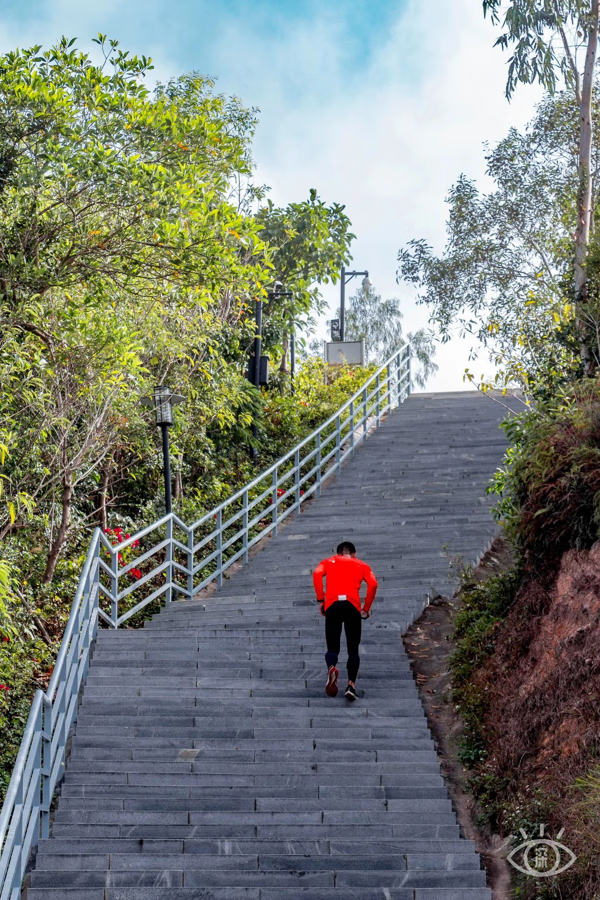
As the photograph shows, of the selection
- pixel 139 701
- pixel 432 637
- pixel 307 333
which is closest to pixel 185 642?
pixel 139 701

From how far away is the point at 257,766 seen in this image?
328 inches

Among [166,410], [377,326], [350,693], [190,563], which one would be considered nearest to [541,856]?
[350,693]

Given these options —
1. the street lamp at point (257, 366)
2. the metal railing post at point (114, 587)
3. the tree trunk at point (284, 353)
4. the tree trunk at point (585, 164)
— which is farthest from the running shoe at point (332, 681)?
the tree trunk at point (284, 353)

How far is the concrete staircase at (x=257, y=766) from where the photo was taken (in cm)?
684

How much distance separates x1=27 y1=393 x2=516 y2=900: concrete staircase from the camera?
22.4 ft

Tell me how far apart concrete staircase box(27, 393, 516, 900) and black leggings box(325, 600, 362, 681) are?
369mm

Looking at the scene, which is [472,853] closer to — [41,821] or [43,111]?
[41,821]

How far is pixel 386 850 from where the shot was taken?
714 cm

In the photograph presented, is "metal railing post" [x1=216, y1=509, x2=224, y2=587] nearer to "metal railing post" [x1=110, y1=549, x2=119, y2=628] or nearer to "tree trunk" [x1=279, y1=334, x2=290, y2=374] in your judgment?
"metal railing post" [x1=110, y1=549, x2=119, y2=628]

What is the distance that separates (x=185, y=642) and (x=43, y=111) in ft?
17.8

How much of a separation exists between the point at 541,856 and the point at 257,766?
2.42 m

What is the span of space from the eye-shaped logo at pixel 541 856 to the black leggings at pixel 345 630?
244 centimetres

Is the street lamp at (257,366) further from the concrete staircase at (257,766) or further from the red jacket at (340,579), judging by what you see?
the red jacket at (340,579)

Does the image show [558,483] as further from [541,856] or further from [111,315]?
[111,315]
